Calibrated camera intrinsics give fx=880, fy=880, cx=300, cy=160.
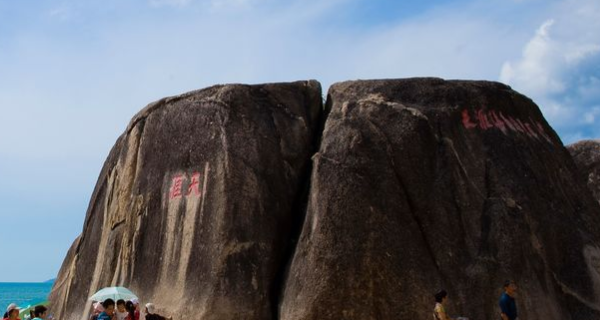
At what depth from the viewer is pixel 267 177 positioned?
15.9 meters

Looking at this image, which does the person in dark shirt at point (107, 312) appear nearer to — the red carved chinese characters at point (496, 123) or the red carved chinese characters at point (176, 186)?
the red carved chinese characters at point (176, 186)

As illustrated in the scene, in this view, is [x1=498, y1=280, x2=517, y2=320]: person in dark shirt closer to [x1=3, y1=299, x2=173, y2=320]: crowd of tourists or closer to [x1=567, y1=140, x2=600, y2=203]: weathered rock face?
[x1=3, y1=299, x2=173, y2=320]: crowd of tourists

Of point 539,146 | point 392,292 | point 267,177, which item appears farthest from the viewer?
point 539,146

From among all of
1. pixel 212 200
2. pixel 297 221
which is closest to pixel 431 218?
pixel 297 221

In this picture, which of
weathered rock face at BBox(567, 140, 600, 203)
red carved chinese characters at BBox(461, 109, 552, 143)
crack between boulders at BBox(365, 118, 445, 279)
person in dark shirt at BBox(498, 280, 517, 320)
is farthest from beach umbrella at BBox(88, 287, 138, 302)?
weathered rock face at BBox(567, 140, 600, 203)

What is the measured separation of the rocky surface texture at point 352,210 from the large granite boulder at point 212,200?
28mm

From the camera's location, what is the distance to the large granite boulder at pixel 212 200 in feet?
49.8

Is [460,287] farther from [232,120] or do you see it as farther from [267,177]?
[232,120]

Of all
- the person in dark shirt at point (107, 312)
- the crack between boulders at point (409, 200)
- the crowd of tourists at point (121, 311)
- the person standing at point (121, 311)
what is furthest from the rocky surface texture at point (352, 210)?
the person in dark shirt at point (107, 312)

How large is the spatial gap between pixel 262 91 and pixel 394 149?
277cm

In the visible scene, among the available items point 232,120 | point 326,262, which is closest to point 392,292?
point 326,262

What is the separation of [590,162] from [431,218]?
9064 mm

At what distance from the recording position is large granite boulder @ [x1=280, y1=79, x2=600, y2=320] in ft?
48.5

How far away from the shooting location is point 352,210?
49.3 feet
